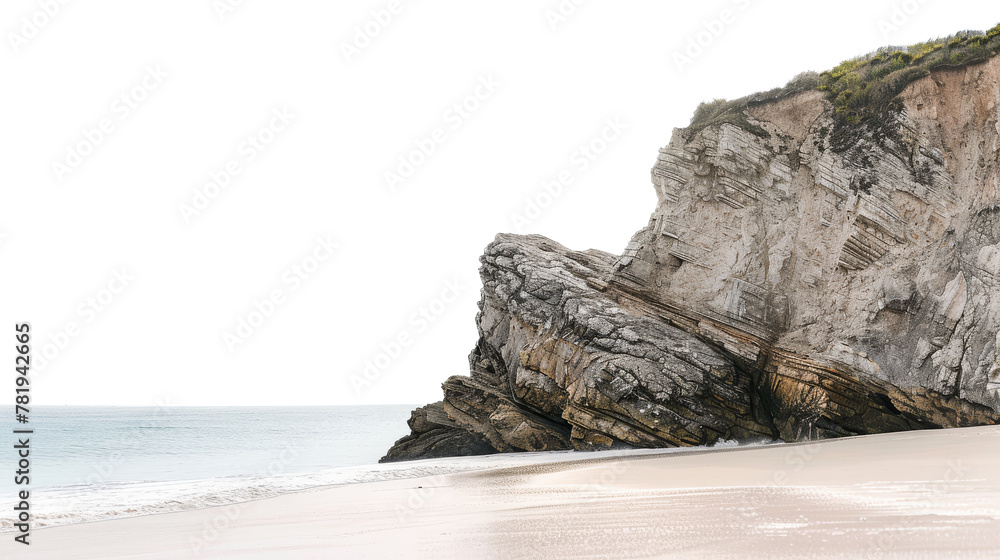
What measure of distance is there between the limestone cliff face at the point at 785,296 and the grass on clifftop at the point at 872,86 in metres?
0.27

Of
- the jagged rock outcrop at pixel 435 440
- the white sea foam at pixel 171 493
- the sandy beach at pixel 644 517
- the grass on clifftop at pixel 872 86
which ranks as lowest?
the sandy beach at pixel 644 517

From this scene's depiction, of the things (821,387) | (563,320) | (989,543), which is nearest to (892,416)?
(821,387)

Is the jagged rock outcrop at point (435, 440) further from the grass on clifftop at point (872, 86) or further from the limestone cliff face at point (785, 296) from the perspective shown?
the grass on clifftop at point (872, 86)

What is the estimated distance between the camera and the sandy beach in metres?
3.78

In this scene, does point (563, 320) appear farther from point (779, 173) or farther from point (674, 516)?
point (674, 516)

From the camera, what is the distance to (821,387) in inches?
594

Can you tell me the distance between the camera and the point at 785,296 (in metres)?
17.2

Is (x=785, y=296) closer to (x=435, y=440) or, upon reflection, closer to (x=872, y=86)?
(x=872, y=86)

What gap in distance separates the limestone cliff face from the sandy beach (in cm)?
579

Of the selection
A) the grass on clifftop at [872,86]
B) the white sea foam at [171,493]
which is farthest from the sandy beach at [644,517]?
the grass on clifftop at [872,86]

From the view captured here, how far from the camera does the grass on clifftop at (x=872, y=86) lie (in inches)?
639

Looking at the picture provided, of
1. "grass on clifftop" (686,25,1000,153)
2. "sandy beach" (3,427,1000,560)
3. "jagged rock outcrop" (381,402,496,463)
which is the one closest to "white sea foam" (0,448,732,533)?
"sandy beach" (3,427,1000,560)

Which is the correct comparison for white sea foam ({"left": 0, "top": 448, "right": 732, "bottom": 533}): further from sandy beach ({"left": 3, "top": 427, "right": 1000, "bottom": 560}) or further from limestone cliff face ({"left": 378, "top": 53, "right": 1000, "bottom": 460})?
limestone cliff face ({"left": 378, "top": 53, "right": 1000, "bottom": 460})

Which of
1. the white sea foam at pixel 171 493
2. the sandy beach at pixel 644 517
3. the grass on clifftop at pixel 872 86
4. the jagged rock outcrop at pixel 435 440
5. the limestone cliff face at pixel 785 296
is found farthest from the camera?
the jagged rock outcrop at pixel 435 440
